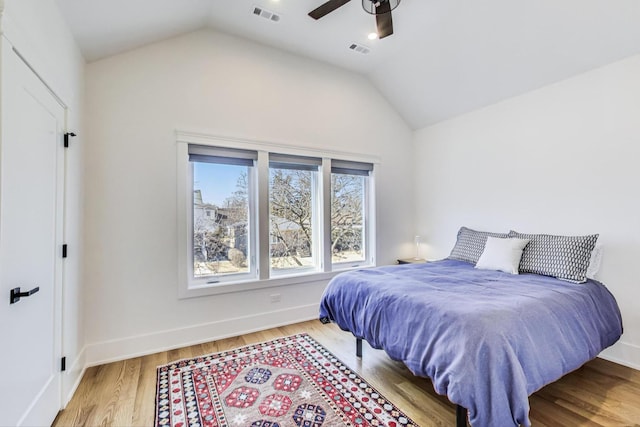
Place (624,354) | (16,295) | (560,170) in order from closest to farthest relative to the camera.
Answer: (16,295)
(624,354)
(560,170)

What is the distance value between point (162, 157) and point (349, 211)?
246cm

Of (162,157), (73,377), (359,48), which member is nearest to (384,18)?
(359,48)

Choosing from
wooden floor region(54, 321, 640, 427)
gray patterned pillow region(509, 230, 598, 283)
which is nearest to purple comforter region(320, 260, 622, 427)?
gray patterned pillow region(509, 230, 598, 283)

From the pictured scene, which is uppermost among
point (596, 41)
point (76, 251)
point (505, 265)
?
point (596, 41)

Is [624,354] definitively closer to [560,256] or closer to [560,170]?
[560,256]

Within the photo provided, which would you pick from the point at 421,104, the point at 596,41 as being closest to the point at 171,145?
the point at 421,104

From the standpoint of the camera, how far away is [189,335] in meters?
3.03

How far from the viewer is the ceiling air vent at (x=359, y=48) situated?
11.7ft

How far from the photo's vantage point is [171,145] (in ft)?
9.84

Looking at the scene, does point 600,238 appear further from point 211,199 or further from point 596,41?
point 211,199

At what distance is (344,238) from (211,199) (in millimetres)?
1897

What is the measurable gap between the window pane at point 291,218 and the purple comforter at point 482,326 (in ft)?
3.79

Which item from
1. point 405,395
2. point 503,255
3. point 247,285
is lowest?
point 405,395

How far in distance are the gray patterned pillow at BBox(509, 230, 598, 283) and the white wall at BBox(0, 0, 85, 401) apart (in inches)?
154
